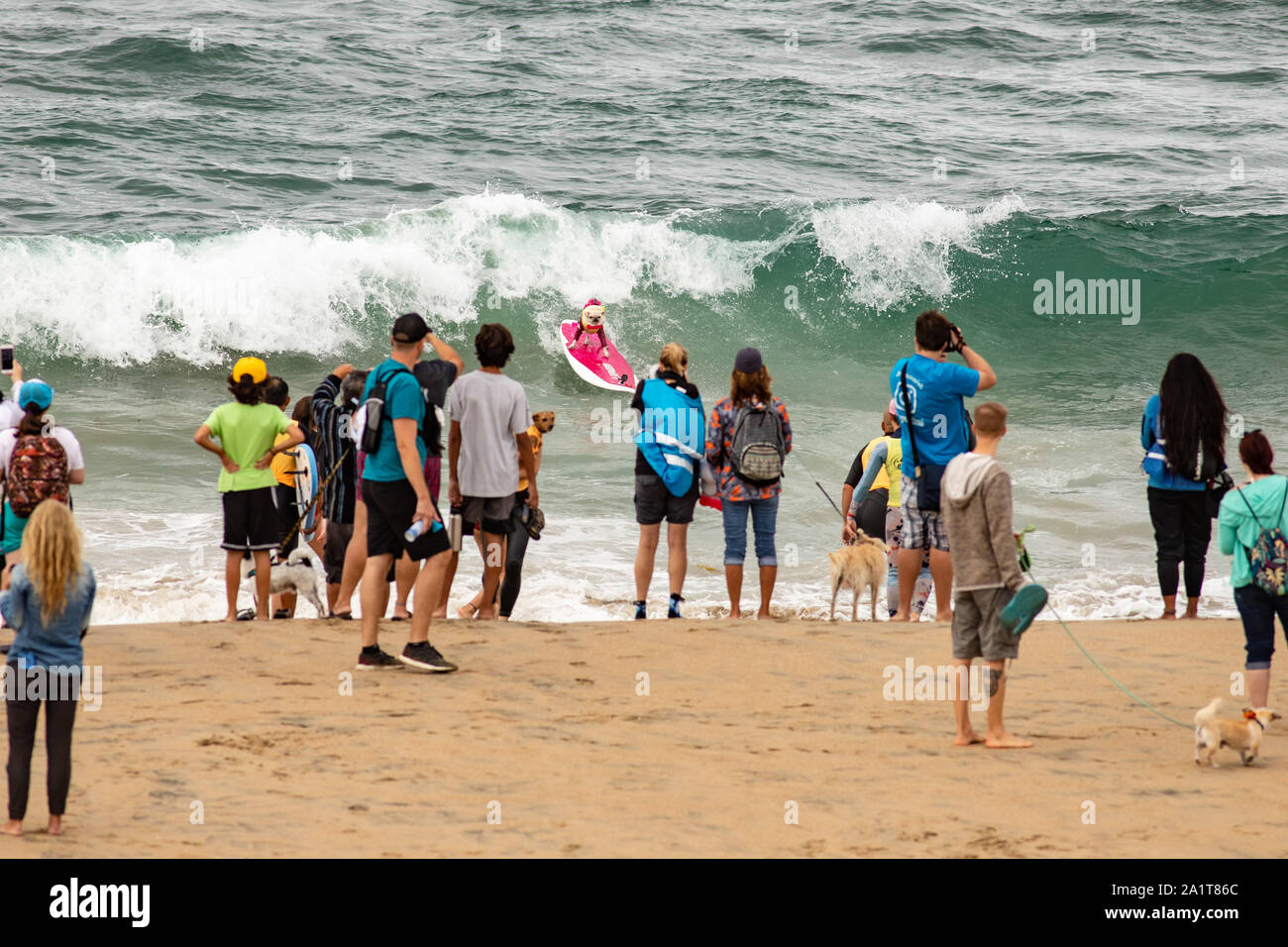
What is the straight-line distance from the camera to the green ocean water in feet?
41.1

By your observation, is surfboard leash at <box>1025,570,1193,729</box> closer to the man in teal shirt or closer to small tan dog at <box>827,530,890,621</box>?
small tan dog at <box>827,530,890,621</box>

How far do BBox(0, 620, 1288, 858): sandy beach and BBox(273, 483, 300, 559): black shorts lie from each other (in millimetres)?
578

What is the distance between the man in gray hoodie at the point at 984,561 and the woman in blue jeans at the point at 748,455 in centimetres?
239

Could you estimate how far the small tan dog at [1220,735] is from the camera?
17.6 feet

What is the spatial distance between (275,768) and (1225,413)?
5.77 m

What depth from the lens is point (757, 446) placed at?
798 cm

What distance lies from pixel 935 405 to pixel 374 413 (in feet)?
10.00

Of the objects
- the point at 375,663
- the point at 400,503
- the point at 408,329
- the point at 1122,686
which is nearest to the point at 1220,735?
the point at 1122,686

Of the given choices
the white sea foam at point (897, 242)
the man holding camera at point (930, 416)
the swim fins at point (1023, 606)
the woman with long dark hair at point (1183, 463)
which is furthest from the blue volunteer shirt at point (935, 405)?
the white sea foam at point (897, 242)

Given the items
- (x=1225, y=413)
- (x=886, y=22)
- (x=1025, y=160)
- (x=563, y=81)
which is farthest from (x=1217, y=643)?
(x=886, y=22)

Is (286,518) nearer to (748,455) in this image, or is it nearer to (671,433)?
(671,433)

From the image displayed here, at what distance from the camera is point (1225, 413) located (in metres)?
→ 7.74

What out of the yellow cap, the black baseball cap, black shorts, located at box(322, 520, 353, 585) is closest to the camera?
the black baseball cap
